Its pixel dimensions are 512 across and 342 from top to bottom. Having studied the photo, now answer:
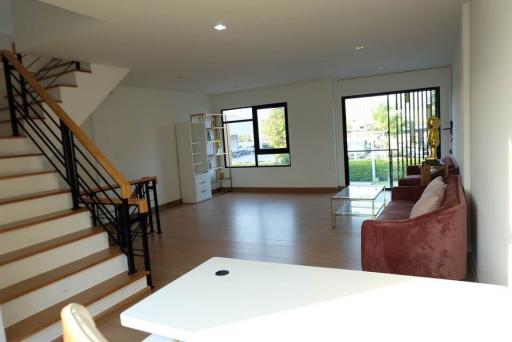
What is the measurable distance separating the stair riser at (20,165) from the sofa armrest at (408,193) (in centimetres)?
420

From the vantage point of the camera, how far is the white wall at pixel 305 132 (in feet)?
25.4

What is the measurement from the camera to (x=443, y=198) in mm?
2947

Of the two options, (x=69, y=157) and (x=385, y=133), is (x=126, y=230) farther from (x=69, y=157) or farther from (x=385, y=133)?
(x=385, y=133)

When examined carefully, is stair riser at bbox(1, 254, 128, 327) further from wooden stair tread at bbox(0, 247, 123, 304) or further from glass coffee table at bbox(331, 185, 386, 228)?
glass coffee table at bbox(331, 185, 386, 228)

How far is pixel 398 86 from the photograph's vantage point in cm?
707

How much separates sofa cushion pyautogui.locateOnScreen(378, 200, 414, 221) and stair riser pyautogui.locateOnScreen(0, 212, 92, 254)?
298 cm

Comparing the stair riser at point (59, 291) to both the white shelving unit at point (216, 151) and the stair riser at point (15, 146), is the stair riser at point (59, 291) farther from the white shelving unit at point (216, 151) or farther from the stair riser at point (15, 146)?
the white shelving unit at point (216, 151)

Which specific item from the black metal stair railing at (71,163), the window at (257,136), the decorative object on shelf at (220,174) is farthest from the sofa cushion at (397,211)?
the decorative object on shelf at (220,174)

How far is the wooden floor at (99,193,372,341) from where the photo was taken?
376 centimetres

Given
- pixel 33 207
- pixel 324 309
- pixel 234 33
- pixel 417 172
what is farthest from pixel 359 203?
pixel 324 309

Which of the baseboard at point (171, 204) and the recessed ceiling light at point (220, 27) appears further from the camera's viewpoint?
the baseboard at point (171, 204)

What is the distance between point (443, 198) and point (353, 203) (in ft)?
10.9

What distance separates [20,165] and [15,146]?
30 cm

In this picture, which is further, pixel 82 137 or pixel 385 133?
pixel 385 133
